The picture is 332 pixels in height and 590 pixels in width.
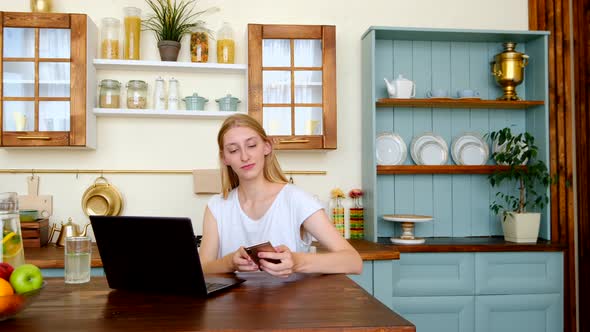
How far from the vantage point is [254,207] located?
218cm

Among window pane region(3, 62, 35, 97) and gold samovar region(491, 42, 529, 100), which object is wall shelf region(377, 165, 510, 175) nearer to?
gold samovar region(491, 42, 529, 100)

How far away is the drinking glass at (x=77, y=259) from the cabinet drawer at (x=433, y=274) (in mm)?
1918

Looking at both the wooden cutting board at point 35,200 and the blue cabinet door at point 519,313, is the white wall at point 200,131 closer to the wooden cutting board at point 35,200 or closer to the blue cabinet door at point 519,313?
the wooden cutting board at point 35,200

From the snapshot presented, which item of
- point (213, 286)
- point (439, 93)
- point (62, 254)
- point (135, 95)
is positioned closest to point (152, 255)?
point (213, 286)

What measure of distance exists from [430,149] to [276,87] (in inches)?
43.2

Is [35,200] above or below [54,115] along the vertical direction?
below

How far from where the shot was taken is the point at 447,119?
12.1 feet

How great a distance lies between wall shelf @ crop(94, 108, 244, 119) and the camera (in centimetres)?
323

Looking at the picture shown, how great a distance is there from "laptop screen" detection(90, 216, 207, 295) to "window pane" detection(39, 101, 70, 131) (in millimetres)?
1839

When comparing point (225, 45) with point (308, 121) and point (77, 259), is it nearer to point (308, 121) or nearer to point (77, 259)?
point (308, 121)

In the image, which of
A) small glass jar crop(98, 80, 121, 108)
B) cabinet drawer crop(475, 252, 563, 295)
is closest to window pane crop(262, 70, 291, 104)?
small glass jar crop(98, 80, 121, 108)

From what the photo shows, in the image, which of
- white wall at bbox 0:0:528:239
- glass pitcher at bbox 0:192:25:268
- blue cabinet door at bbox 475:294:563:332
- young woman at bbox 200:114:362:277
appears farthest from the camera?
white wall at bbox 0:0:528:239

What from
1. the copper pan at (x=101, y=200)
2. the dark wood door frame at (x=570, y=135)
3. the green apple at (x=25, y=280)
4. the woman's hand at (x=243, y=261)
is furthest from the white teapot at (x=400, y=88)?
the green apple at (x=25, y=280)

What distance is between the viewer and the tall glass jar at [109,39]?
3.29 meters
